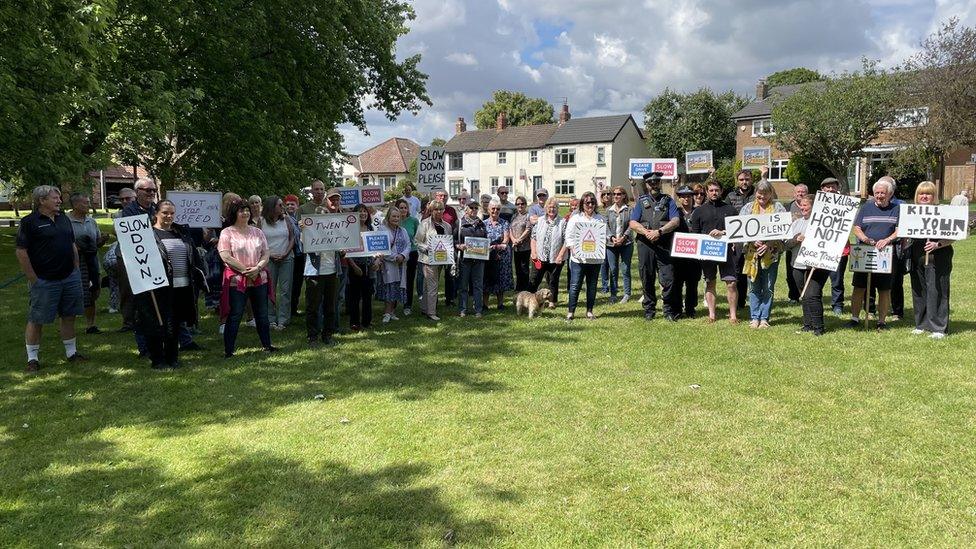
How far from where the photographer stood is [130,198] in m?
9.26

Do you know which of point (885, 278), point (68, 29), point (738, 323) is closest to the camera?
point (885, 278)

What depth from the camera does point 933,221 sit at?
8164mm

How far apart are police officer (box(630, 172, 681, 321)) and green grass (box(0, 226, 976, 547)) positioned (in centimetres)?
164

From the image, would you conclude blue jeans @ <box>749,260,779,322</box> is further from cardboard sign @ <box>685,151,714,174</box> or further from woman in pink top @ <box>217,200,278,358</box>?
cardboard sign @ <box>685,151,714,174</box>

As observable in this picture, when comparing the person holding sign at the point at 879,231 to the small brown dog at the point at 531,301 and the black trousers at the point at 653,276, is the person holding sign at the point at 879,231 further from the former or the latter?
the small brown dog at the point at 531,301

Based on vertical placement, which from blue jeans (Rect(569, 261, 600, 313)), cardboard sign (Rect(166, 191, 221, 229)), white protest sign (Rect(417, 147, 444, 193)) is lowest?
blue jeans (Rect(569, 261, 600, 313))

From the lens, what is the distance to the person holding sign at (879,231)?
861cm

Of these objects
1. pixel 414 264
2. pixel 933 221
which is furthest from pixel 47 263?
pixel 933 221

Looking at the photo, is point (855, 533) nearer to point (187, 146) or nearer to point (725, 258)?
point (725, 258)

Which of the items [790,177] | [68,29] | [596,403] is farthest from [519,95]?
[596,403]

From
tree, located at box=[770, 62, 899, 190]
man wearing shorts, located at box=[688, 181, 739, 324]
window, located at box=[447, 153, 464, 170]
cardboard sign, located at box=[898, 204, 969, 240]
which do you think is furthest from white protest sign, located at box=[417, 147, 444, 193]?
window, located at box=[447, 153, 464, 170]

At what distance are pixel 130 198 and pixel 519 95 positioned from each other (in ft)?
240

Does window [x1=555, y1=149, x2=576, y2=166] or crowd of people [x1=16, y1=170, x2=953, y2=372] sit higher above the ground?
window [x1=555, y1=149, x2=576, y2=166]

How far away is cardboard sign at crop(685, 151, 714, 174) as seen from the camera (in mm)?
17984
